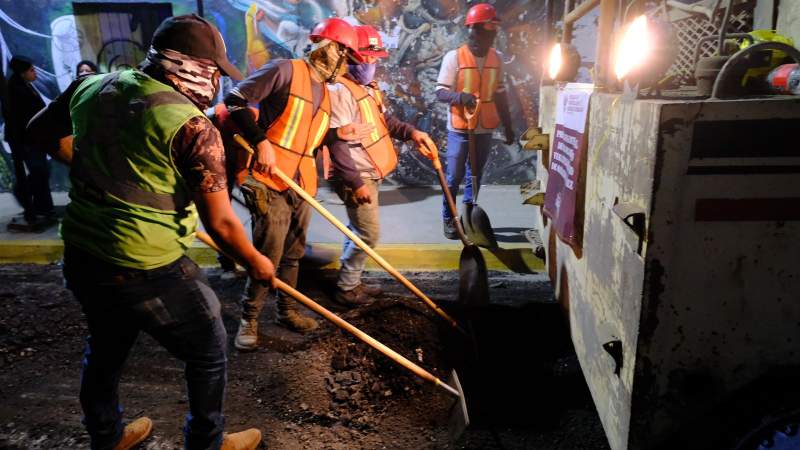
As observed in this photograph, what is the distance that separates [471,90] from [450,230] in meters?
1.62

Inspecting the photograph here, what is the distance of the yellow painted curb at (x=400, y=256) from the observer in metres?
5.21

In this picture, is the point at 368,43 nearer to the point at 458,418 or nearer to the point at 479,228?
the point at 479,228

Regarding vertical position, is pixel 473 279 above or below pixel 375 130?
below

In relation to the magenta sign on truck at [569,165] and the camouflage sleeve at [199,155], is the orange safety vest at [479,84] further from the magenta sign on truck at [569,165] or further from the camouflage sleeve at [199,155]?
the camouflage sleeve at [199,155]

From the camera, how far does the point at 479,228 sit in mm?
5039

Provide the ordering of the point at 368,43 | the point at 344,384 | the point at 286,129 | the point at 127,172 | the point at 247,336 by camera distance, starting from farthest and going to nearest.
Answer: the point at 368,43
the point at 247,336
the point at 286,129
the point at 344,384
the point at 127,172

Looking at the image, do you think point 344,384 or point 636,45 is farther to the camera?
point 344,384

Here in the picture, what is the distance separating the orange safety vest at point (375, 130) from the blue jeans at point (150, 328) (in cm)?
226

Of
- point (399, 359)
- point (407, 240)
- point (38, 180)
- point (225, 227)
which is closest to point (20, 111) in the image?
point (38, 180)

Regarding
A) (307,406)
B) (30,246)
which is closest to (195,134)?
(307,406)

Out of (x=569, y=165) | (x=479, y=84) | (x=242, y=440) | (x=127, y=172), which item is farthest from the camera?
(x=479, y=84)

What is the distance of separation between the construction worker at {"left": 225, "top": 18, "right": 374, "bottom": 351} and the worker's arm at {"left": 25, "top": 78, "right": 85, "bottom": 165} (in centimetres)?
111

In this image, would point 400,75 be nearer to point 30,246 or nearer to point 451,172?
point 451,172

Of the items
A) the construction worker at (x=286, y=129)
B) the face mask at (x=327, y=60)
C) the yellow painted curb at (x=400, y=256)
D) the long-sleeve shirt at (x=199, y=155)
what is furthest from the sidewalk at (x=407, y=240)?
the long-sleeve shirt at (x=199, y=155)
